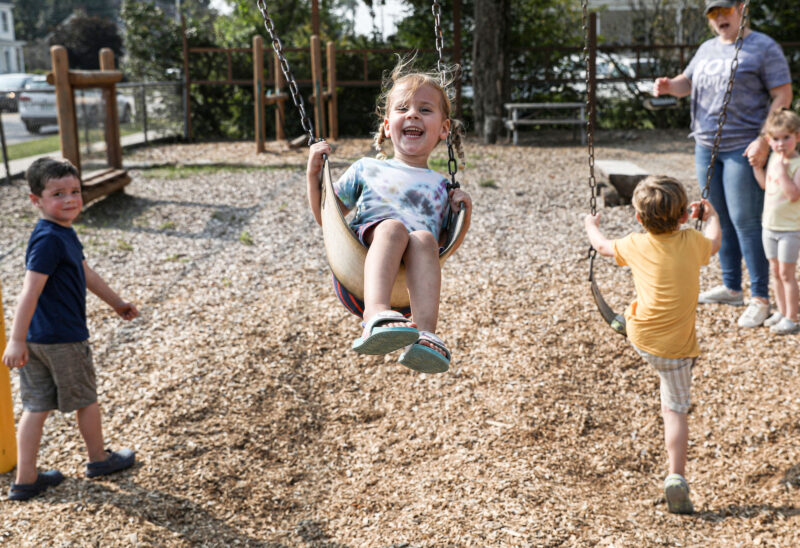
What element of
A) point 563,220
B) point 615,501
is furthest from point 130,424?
point 563,220

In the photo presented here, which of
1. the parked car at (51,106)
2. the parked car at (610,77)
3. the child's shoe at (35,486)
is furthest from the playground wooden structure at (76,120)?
the parked car at (610,77)

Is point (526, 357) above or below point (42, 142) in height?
below

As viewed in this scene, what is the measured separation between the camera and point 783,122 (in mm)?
4070

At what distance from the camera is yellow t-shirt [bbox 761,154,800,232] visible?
437 cm

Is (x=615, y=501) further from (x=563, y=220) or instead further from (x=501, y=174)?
(x=501, y=174)

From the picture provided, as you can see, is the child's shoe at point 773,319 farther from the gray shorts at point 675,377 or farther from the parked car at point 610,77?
the parked car at point 610,77

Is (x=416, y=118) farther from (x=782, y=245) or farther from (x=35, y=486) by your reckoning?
(x=782, y=245)

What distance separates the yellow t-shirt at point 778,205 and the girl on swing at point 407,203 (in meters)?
2.22

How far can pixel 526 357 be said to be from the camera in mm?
4559

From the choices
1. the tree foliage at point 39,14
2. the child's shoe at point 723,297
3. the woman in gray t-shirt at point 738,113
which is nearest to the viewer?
the woman in gray t-shirt at point 738,113

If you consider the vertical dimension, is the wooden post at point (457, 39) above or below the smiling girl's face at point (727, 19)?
above

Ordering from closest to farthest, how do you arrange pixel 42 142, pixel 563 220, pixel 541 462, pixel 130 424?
pixel 541 462 → pixel 130 424 → pixel 563 220 → pixel 42 142

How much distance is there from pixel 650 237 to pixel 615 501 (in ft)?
3.85

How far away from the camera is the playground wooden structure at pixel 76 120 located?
7293 millimetres
